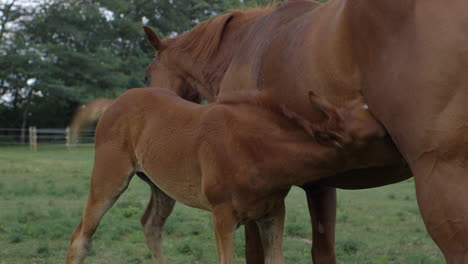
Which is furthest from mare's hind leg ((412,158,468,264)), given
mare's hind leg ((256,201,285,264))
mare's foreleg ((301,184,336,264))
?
mare's foreleg ((301,184,336,264))

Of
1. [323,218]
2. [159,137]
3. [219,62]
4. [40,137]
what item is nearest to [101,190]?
[159,137]

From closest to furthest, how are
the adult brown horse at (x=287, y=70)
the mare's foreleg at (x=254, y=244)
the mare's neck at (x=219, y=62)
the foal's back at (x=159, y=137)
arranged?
the adult brown horse at (x=287, y=70)
the foal's back at (x=159, y=137)
the mare's foreleg at (x=254, y=244)
the mare's neck at (x=219, y=62)

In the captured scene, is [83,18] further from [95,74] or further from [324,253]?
[324,253]

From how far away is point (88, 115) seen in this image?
5168 millimetres

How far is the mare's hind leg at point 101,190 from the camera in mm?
3941

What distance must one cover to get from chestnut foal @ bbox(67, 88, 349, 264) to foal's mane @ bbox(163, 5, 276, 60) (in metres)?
0.83

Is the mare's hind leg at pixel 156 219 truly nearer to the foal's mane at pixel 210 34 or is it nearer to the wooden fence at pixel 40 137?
the foal's mane at pixel 210 34

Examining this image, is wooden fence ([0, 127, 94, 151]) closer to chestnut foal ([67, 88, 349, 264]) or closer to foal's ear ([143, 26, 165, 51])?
foal's ear ([143, 26, 165, 51])

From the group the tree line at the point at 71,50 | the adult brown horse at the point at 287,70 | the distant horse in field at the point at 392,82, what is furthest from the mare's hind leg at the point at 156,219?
the tree line at the point at 71,50

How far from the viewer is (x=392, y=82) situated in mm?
2432

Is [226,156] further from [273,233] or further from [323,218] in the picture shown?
[323,218]

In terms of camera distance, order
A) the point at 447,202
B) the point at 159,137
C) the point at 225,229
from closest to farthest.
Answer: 1. the point at 447,202
2. the point at 225,229
3. the point at 159,137

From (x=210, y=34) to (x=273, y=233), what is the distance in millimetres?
2084

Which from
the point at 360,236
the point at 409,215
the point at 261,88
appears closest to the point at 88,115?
the point at 261,88
